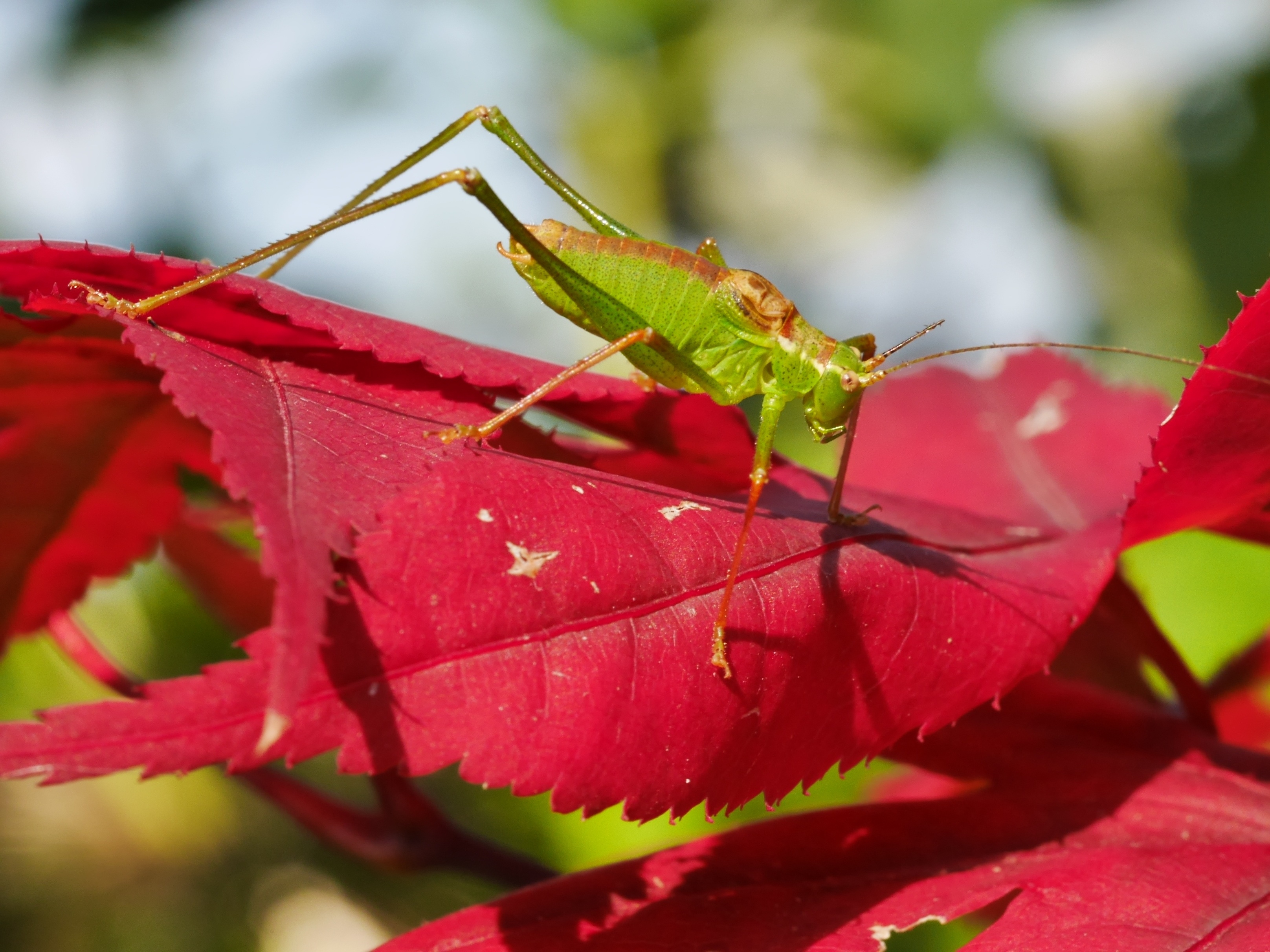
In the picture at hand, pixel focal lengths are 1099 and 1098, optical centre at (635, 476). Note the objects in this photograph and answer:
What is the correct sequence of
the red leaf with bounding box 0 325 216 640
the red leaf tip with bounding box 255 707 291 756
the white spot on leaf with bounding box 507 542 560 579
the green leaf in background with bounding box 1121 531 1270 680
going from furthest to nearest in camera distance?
the green leaf in background with bounding box 1121 531 1270 680
the red leaf with bounding box 0 325 216 640
the white spot on leaf with bounding box 507 542 560 579
the red leaf tip with bounding box 255 707 291 756

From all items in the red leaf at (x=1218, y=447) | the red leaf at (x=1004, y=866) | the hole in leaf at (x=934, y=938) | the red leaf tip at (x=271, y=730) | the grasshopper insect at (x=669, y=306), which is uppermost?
the grasshopper insect at (x=669, y=306)

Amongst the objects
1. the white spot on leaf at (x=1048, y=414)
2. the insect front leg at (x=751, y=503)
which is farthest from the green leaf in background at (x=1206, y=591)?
the insect front leg at (x=751, y=503)

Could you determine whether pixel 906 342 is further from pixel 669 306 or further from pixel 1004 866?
pixel 1004 866

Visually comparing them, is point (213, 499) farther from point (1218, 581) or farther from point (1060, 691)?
point (1218, 581)

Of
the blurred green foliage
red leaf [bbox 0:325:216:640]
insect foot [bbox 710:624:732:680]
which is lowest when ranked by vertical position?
insect foot [bbox 710:624:732:680]

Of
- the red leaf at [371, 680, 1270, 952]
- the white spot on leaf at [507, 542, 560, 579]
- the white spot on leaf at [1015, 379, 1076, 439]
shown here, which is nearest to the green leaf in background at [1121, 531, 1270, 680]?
the white spot on leaf at [1015, 379, 1076, 439]

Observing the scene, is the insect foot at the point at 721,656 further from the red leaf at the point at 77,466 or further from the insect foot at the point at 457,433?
the red leaf at the point at 77,466

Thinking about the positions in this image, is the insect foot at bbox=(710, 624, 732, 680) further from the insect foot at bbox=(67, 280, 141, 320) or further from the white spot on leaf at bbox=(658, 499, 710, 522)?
the insect foot at bbox=(67, 280, 141, 320)
